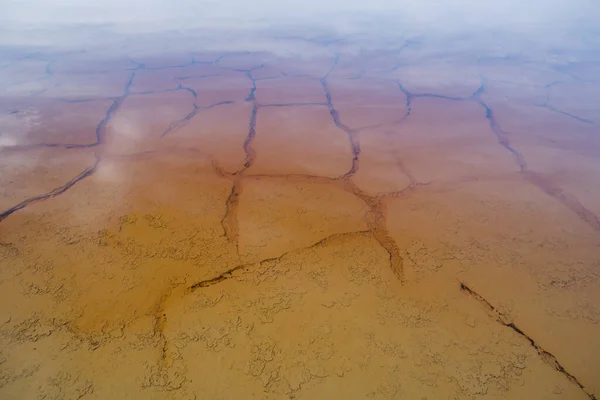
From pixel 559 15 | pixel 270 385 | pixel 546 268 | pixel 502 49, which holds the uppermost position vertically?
Answer: pixel 559 15

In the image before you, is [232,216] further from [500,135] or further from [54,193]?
[500,135]

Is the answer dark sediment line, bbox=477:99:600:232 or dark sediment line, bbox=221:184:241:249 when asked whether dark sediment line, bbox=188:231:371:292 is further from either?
dark sediment line, bbox=477:99:600:232

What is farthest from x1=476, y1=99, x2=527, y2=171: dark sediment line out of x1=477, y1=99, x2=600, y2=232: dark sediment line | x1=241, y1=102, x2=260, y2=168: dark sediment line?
Answer: x1=241, y1=102, x2=260, y2=168: dark sediment line

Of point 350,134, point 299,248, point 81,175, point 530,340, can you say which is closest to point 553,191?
point 530,340

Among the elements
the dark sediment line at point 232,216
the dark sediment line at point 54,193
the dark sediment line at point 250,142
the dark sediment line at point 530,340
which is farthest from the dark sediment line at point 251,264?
the dark sediment line at point 54,193

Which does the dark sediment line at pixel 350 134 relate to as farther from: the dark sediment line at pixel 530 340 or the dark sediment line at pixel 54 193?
the dark sediment line at pixel 54 193

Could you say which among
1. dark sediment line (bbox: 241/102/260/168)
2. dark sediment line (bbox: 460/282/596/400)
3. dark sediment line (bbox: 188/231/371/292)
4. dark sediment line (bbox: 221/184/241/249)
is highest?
dark sediment line (bbox: 241/102/260/168)

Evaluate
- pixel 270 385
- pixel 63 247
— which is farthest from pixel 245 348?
pixel 63 247

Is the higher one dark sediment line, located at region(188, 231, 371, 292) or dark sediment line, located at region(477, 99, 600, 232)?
dark sediment line, located at region(477, 99, 600, 232)

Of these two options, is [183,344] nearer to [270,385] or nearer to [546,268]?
[270,385]
